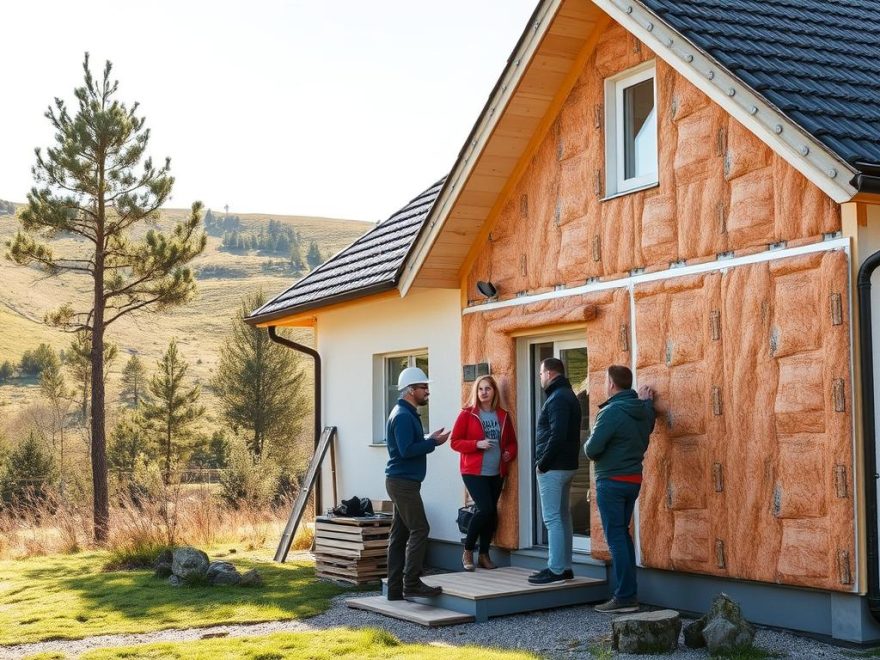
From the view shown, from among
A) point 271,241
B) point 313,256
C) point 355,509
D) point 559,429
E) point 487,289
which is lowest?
point 355,509

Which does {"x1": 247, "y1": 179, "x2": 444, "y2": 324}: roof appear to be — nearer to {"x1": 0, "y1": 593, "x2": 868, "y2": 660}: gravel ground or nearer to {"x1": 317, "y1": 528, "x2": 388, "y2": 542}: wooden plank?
{"x1": 317, "y1": 528, "x2": 388, "y2": 542}: wooden plank

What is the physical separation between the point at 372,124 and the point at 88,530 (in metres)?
51.6

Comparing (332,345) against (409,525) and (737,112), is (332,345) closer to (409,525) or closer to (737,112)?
(409,525)

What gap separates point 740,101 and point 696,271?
1600 mm

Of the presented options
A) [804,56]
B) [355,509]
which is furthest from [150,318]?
[804,56]

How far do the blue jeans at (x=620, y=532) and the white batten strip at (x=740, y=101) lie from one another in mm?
3055

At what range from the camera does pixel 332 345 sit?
16.0m

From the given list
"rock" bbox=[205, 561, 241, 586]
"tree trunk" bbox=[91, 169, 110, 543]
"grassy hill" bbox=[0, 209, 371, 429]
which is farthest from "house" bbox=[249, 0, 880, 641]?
"grassy hill" bbox=[0, 209, 371, 429]

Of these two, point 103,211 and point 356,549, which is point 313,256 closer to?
point 103,211

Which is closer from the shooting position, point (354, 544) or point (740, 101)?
point (740, 101)

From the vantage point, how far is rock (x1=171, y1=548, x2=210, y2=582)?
12.1 metres

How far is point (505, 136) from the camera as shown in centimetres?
1128

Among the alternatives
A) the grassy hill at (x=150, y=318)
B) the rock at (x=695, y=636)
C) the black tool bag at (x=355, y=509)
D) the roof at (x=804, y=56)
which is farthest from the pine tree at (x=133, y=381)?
the rock at (x=695, y=636)

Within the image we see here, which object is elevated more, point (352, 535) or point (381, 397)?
point (381, 397)
